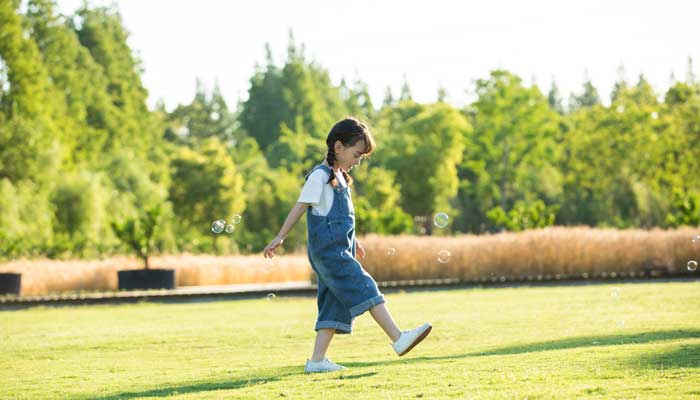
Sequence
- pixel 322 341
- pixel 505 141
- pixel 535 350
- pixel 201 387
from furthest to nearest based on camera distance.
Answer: pixel 505 141 < pixel 535 350 < pixel 322 341 < pixel 201 387

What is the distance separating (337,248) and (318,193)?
1.32ft

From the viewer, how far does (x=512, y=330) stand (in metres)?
10.7

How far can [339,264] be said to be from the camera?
22.4ft

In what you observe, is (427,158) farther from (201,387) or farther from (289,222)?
(201,387)

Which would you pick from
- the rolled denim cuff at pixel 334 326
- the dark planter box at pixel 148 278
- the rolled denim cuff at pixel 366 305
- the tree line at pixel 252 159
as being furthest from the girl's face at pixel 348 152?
the tree line at pixel 252 159

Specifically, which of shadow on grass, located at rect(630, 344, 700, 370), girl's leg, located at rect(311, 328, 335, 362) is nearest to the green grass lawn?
shadow on grass, located at rect(630, 344, 700, 370)

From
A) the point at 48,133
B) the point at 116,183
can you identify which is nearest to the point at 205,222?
the point at 116,183

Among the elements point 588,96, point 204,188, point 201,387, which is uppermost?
point 588,96

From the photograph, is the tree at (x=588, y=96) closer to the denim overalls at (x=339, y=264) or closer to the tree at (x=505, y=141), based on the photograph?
the tree at (x=505, y=141)

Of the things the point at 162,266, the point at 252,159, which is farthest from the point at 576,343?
the point at 252,159

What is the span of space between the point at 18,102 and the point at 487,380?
46.3 meters

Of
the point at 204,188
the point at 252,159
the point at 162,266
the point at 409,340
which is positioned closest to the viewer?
the point at 409,340

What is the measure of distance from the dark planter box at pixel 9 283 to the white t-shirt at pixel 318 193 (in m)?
19.6

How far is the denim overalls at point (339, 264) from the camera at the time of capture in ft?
22.4
